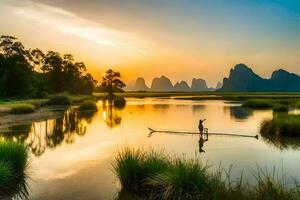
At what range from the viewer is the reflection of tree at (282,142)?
2859 cm

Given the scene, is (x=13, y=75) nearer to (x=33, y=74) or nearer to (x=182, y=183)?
(x=33, y=74)

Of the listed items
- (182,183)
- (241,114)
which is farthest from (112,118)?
(182,183)

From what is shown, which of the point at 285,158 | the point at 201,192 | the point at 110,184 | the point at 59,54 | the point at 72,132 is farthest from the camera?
the point at 59,54

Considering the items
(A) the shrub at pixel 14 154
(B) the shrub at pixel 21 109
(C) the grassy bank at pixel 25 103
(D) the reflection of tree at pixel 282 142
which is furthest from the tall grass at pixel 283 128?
(C) the grassy bank at pixel 25 103

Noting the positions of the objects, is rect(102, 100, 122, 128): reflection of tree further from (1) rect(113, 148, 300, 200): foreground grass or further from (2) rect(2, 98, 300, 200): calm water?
(1) rect(113, 148, 300, 200): foreground grass

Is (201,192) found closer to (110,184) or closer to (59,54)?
(110,184)

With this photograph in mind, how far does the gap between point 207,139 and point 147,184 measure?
793 inches

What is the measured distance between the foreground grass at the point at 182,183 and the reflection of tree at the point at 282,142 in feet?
51.7

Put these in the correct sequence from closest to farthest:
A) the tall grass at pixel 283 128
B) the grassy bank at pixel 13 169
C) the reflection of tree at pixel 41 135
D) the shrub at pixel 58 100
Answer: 1. the grassy bank at pixel 13 169
2. the reflection of tree at pixel 41 135
3. the tall grass at pixel 283 128
4. the shrub at pixel 58 100

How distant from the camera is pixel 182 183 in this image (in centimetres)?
1237

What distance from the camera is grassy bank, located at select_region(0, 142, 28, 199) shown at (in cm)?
1552

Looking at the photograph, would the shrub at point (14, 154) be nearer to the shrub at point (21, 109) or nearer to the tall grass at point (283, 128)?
the tall grass at point (283, 128)

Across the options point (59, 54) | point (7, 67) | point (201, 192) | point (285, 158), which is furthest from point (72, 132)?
point (59, 54)

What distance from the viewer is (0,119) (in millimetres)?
47781
